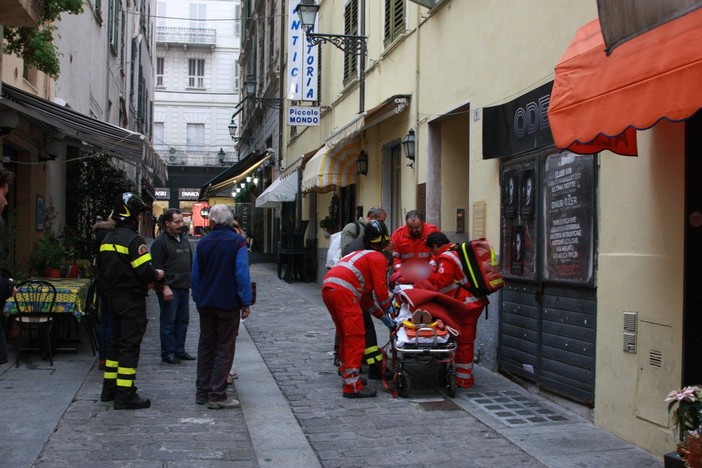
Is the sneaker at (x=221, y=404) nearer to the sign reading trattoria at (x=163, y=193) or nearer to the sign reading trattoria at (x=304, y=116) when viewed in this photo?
the sign reading trattoria at (x=304, y=116)

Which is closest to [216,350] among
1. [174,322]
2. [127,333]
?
[127,333]

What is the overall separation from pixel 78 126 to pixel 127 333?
438cm

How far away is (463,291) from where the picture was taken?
24.9 ft

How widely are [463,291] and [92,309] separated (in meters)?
4.37

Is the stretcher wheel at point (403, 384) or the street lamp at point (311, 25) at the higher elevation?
the street lamp at point (311, 25)

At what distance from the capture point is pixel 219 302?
670 centimetres

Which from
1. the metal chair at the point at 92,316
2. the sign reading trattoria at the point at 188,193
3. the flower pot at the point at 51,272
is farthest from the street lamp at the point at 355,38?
the sign reading trattoria at the point at 188,193

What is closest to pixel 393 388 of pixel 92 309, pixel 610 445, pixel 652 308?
pixel 610 445

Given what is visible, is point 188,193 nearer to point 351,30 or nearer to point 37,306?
point 351,30

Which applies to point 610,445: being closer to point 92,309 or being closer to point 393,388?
point 393,388

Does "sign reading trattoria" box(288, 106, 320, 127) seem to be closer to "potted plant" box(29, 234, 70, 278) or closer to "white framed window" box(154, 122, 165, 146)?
"potted plant" box(29, 234, 70, 278)

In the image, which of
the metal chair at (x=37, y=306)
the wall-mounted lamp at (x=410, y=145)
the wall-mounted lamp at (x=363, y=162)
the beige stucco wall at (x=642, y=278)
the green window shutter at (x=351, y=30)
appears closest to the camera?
the beige stucco wall at (x=642, y=278)

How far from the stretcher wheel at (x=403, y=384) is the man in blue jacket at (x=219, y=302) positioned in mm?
1542

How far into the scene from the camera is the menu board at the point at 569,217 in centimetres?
638
